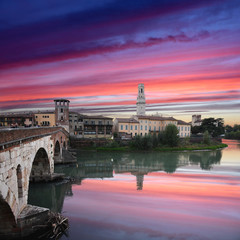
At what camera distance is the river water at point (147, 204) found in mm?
10062

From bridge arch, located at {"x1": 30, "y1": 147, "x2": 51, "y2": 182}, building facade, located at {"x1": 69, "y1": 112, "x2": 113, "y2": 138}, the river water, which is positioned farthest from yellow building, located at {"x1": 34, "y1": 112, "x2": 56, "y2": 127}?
bridge arch, located at {"x1": 30, "y1": 147, "x2": 51, "y2": 182}

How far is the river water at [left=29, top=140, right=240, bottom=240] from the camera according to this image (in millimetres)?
10062

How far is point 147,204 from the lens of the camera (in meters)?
13.4

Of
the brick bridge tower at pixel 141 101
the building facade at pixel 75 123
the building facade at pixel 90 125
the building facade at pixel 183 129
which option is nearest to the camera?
the building facade at pixel 90 125

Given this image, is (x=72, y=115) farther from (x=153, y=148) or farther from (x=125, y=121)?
(x=153, y=148)

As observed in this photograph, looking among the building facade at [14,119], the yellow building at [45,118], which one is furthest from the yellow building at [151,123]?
the building facade at [14,119]

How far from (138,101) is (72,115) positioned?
2395 cm

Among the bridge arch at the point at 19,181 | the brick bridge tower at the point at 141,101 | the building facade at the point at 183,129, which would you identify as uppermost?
the brick bridge tower at the point at 141,101

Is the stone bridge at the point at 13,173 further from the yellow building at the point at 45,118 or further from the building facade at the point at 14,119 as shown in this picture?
the yellow building at the point at 45,118

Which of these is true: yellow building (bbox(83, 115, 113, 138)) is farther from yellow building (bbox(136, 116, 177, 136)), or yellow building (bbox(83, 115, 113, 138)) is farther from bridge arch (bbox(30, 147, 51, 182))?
bridge arch (bbox(30, 147, 51, 182))

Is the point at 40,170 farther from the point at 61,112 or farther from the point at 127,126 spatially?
the point at 127,126

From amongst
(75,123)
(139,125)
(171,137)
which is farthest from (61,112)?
(171,137)

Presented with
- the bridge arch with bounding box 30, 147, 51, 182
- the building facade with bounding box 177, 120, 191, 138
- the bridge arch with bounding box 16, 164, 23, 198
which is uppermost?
the building facade with bounding box 177, 120, 191, 138

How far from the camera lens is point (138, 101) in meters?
63.1
